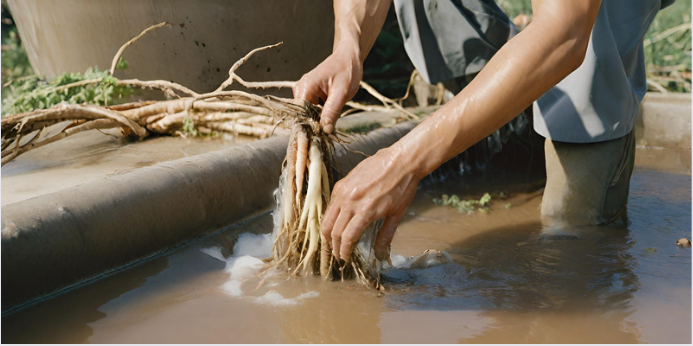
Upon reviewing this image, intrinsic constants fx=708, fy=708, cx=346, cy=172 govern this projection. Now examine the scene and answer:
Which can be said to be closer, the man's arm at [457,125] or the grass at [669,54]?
the man's arm at [457,125]

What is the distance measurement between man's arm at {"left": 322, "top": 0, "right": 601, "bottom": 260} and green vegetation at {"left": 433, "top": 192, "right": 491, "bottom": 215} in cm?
114

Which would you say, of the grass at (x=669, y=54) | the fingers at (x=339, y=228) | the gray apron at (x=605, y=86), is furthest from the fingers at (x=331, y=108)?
the grass at (x=669, y=54)

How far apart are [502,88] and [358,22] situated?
891 millimetres

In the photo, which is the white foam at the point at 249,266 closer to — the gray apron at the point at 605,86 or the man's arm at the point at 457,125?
the man's arm at the point at 457,125

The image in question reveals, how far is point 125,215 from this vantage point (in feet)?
7.60

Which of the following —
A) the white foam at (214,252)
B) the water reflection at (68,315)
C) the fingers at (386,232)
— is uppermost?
the fingers at (386,232)

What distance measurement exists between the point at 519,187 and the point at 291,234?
5.65 ft

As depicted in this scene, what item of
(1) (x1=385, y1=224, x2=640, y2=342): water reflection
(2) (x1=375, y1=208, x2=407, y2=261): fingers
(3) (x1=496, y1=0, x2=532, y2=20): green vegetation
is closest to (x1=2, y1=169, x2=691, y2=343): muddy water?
(1) (x1=385, y1=224, x2=640, y2=342): water reflection

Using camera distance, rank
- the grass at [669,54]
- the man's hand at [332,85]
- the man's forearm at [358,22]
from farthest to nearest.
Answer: the grass at [669,54] → the man's forearm at [358,22] → the man's hand at [332,85]

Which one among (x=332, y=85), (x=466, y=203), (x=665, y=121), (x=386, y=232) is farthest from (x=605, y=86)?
(x=665, y=121)

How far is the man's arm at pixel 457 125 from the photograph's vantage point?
2039 millimetres

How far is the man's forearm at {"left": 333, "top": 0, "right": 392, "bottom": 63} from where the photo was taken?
2.68 meters

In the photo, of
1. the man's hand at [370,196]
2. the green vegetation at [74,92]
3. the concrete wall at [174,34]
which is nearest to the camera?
the man's hand at [370,196]

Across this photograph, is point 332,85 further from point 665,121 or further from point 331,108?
point 665,121
